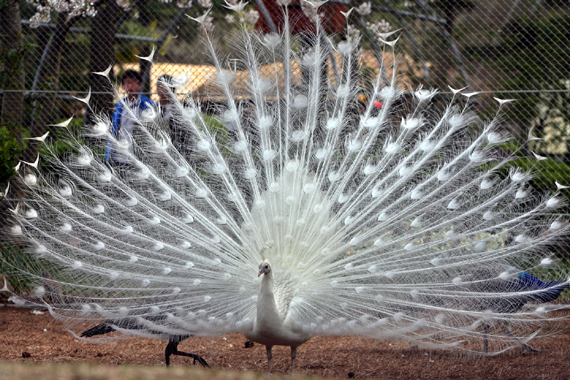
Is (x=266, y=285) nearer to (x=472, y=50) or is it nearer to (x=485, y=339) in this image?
(x=485, y=339)

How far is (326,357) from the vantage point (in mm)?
6047

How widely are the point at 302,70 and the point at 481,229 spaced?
1892mm

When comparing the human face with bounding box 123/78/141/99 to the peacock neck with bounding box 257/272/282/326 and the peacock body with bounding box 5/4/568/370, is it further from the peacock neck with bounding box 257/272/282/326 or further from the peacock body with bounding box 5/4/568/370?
the peacock neck with bounding box 257/272/282/326

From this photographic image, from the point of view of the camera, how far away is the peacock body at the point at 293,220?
4895 millimetres

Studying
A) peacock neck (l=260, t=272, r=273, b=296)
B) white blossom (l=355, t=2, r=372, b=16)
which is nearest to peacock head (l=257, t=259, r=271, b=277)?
peacock neck (l=260, t=272, r=273, b=296)

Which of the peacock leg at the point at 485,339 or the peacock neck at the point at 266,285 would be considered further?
the peacock leg at the point at 485,339

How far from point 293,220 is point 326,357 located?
1655mm

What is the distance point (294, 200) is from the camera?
5.11 m

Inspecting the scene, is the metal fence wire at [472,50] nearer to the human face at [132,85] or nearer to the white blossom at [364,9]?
the white blossom at [364,9]

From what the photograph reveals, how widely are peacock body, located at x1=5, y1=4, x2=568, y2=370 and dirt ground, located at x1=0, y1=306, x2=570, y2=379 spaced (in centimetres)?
50

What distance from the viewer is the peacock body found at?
4895 millimetres

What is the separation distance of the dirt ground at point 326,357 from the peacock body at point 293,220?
1.63ft

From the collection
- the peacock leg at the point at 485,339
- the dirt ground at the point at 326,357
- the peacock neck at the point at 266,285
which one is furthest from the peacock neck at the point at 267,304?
the peacock leg at the point at 485,339

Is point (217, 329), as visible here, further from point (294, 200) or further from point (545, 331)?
point (545, 331)
